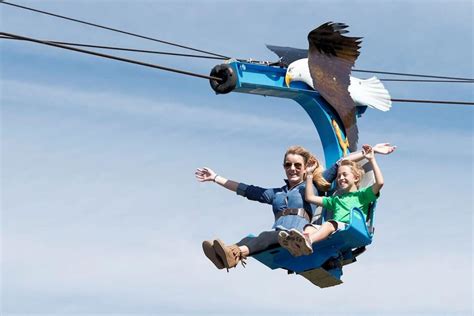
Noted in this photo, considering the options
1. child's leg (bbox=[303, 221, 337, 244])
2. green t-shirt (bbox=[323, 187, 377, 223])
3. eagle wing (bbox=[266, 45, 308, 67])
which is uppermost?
eagle wing (bbox=[266, 45, 308, 67])

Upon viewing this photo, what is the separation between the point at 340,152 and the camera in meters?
14.9

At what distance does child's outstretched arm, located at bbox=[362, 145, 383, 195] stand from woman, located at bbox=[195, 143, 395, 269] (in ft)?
0.24

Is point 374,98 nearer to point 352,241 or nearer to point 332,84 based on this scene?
point 332,84

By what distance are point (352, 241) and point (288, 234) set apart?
87 centimetres

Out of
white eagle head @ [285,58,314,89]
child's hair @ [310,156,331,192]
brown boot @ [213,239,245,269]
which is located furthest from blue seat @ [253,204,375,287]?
white eagle head @ [285,58,314,89]

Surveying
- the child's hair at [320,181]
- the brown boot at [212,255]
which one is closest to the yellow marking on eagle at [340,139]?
the child's hair at [320,181]

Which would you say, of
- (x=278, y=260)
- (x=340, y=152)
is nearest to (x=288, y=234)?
(x=278, y=260)

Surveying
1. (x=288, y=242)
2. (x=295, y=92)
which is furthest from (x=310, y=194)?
(x=295, y=92)

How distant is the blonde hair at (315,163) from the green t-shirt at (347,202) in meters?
0.17

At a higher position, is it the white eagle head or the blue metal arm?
the white eagle head

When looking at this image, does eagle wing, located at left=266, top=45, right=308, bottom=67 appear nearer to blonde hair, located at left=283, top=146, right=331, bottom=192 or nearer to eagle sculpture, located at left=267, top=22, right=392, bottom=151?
eagle sculpture, located at left=267, top=22, right=392, bottom=151

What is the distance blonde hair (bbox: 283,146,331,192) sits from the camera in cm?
1424

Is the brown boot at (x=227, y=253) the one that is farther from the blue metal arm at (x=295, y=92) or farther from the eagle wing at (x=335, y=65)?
the eagle wing at (x=335, y=65)

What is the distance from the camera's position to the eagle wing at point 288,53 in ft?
49.6
